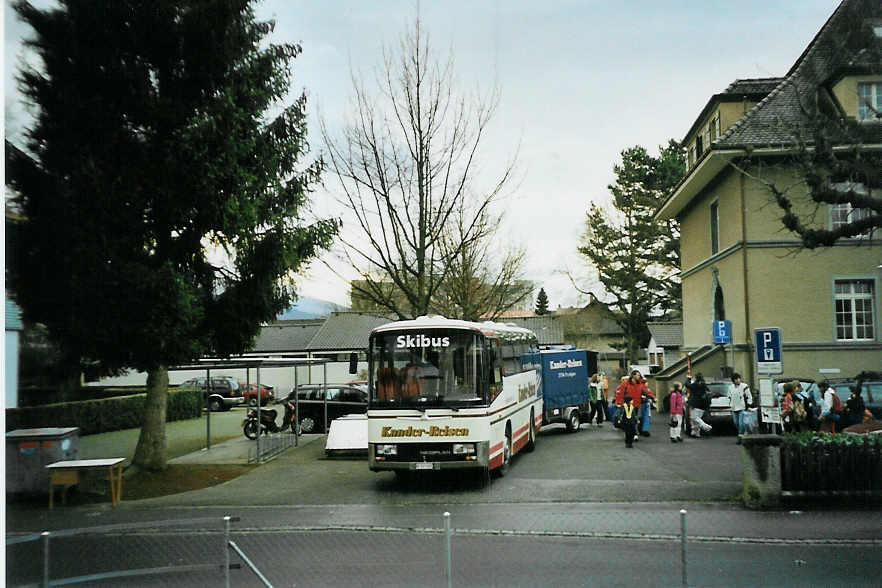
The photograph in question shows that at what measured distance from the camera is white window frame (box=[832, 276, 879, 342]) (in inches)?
1072

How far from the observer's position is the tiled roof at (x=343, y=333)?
225 feet

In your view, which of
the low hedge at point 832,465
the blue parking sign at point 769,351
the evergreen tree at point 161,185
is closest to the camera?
the low hedge at point 832,465

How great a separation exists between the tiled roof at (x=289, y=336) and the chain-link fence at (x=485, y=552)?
2344 inches

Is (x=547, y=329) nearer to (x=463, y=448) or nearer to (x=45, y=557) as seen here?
(x=463, y=448)

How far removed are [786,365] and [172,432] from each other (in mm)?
22351

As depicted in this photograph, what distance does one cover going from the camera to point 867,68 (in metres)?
13.2

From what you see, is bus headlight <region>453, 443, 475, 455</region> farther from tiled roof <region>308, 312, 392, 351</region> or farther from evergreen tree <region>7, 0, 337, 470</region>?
tiled roof <region>308, 312, 392, 351</region>

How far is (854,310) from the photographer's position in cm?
2741

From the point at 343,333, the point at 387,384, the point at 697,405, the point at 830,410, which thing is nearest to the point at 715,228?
the point at 697,405

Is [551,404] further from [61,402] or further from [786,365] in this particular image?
[61,402]

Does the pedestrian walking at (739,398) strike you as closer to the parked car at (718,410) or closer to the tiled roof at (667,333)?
the parked car at (718,410)

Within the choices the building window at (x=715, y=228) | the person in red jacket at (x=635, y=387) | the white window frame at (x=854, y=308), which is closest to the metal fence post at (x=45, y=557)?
the person in red jacket at (x=635, y=387)

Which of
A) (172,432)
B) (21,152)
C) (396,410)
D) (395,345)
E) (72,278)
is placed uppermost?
(21,152)

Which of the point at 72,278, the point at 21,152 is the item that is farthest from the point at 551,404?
the point at 21,152
